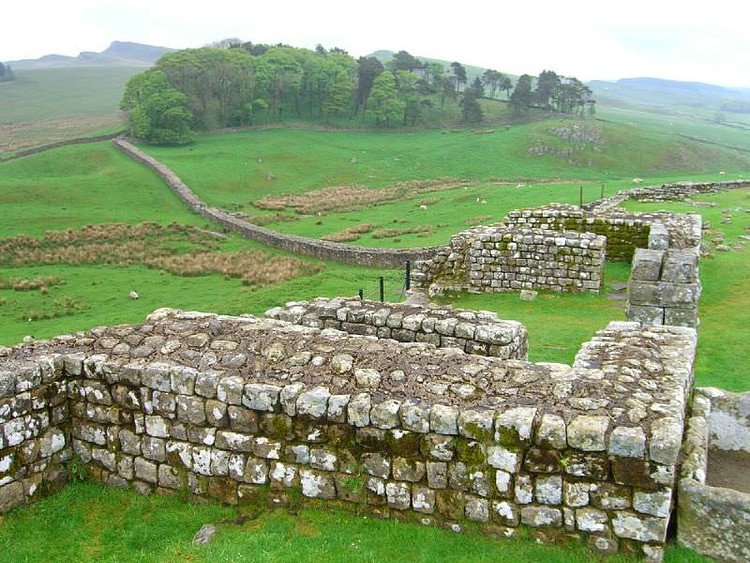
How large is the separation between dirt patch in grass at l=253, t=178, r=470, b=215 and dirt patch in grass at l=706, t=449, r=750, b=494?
139 feet

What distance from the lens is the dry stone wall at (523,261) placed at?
17.8 meters

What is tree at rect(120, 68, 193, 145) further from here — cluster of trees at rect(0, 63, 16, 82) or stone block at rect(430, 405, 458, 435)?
cluster of trees at rect(0, 63, 16, 82)

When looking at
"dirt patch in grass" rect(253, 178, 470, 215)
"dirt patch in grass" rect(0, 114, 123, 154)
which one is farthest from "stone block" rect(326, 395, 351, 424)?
"dirt patch in grass" rect(0, 114, 123, 154)

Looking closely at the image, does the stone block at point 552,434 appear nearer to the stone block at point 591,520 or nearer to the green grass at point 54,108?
the stone block at point 591,520

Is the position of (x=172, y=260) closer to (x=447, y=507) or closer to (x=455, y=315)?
(x=455, y=315)

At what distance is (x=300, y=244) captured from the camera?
36719 mm

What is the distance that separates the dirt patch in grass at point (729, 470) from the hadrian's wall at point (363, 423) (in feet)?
3.99

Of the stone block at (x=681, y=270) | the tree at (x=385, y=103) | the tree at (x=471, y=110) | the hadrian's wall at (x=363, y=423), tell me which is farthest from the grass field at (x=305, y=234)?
the tree at (x=471, y=110)

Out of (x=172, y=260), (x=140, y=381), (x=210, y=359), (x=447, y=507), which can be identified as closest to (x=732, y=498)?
(x=447, y=507)

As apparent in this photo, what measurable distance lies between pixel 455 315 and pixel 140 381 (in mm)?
4582

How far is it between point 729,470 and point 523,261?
11.5 meters

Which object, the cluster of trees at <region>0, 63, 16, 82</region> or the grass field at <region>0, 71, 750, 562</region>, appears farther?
the cluster of trees at <region>0, 63, 16, 82</region>

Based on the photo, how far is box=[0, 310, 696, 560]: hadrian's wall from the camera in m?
5.91

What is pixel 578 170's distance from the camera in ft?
222
